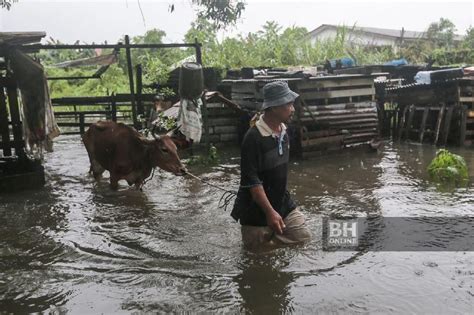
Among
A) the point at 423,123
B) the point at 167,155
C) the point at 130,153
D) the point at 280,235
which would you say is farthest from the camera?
the point at 423,123

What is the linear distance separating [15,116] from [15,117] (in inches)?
0.8

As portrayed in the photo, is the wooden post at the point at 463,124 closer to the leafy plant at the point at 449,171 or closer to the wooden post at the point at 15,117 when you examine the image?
the leafy plant at the point at 449,171

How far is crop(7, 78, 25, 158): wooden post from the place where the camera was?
858 cm

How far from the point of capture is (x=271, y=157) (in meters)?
4.73

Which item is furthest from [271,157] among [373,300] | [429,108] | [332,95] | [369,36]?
[369,36]

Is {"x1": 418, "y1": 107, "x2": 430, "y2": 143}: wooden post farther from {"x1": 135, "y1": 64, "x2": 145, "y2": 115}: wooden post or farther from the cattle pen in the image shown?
{"x1": 135, "y1": 64, "x2": 145, "y2": 115}: wooden post

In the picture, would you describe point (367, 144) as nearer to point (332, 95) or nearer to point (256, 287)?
point (332, 95)

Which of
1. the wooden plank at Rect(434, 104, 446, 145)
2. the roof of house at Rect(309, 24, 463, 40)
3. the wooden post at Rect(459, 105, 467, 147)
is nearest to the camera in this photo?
the wooden post at Rect(459, 105, 467, 147)

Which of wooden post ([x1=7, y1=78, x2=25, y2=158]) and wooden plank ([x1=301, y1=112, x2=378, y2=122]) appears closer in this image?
wooden post ([x1=7, y1=78, x2=25, y2=158])

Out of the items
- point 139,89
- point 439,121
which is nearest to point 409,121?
point 439,121

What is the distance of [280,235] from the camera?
5156 mm

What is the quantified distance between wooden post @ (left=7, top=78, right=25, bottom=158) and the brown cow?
1422mm

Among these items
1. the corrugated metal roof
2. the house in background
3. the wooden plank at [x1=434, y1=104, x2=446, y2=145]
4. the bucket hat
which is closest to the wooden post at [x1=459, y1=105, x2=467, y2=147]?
the wooden plank at [x1=434, y1=104, x2=446, y2=145]

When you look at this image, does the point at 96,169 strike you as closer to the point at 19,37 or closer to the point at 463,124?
the point at 19,37
